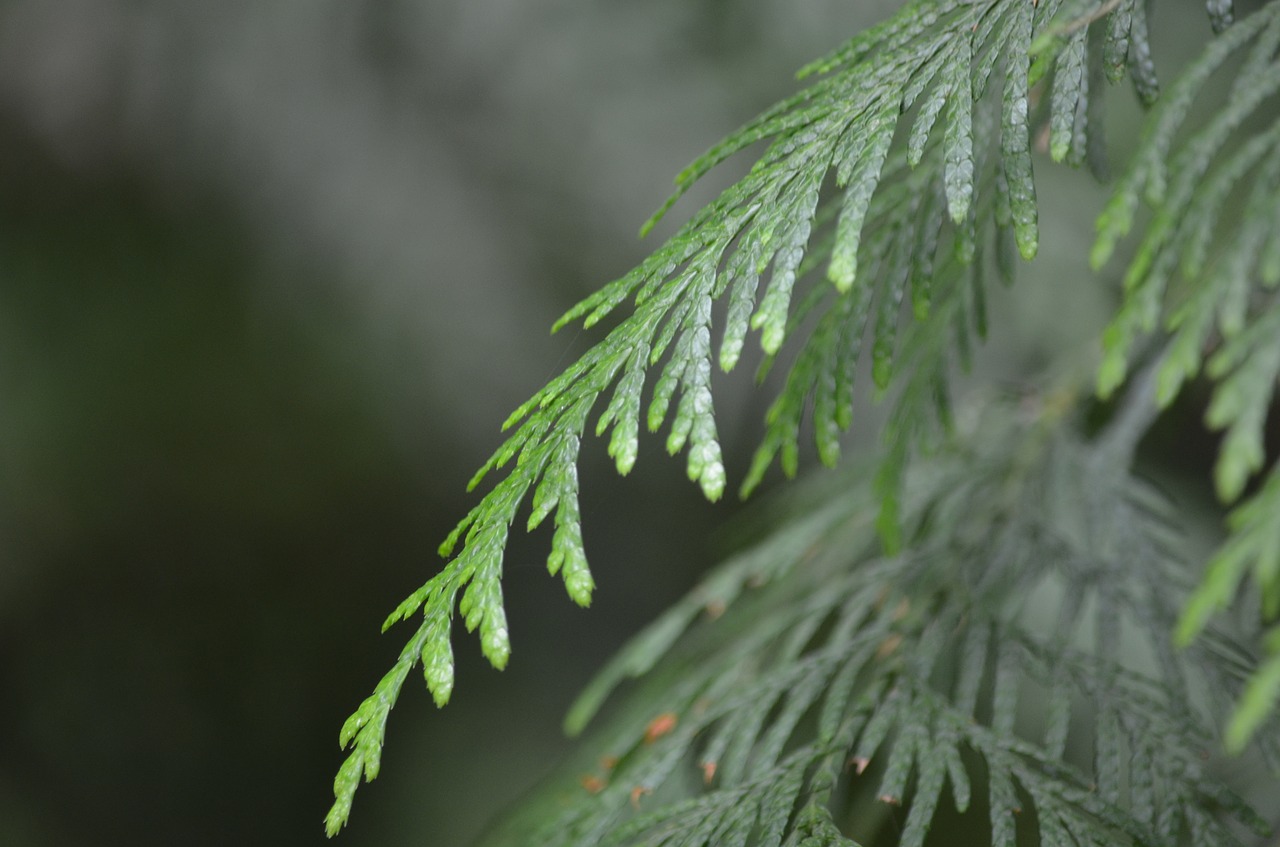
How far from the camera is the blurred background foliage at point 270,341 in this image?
198 centimetres

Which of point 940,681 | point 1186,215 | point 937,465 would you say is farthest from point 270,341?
point 1186,215

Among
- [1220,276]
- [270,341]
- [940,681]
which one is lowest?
[940,681]

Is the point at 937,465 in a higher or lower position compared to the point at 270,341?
lower

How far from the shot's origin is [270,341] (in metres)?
2.04

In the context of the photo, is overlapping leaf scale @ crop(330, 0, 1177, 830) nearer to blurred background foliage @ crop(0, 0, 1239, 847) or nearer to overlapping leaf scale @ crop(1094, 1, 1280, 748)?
overlapping leaf scale @ crop(1094, 1, 1280, 748)

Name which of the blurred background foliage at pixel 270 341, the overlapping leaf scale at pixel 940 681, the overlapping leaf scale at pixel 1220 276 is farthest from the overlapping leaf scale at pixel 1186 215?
the blurred background foliage at pixel 270 341

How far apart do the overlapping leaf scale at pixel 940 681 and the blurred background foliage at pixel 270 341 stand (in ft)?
2.90

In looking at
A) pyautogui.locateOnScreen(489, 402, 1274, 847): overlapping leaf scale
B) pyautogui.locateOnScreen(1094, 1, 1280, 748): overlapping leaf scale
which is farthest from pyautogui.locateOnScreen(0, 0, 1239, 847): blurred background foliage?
pyautogui.locateOnScreen(1094, 1, 1280, 748): overlapping leaf scale

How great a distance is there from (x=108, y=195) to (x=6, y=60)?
1.08 feet

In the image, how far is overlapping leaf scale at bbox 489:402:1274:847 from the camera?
66cm

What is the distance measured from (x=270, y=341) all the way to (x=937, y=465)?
147cm

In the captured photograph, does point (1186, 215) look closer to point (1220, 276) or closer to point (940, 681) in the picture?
point (1220, 276)

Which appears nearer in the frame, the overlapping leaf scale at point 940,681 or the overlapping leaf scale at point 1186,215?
the overlapping leaf scale at point 1186,215

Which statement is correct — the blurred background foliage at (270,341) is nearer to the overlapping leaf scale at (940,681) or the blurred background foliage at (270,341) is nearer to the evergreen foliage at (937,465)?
the overlapping leaf scale at (940,681)
